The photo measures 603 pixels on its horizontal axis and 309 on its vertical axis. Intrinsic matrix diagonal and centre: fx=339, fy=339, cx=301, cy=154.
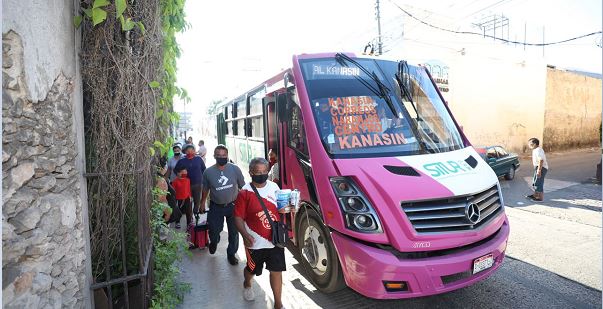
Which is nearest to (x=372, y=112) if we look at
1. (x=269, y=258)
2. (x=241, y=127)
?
(x=269, y=258)

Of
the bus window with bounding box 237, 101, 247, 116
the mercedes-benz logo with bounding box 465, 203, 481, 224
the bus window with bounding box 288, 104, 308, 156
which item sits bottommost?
the mercedes-benz logo with bounding box 465, 203, 481, 224

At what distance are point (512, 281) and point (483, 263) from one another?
4.23 ft

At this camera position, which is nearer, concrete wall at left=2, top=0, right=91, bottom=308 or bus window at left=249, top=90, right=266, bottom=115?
concrete wall at left=2, top=0, right=91, bottom=308

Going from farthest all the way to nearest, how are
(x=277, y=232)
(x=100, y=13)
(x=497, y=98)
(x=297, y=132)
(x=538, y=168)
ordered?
(x=497, y=98), (x=538, y=168), (x=297, y=132), (x=277, y=232), (x=100, y=13)

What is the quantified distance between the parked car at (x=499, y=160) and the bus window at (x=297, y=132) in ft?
26.5

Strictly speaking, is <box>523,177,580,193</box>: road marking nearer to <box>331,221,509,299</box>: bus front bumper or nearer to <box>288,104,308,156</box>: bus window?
<box>331,221,509,299</box>: bus front bumper

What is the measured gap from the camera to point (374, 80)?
165 inches

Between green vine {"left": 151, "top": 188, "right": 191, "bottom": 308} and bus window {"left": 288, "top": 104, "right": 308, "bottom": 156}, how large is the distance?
74.3 inches

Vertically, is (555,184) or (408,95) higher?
(408,95)

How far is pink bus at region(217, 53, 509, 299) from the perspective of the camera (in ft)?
9.91

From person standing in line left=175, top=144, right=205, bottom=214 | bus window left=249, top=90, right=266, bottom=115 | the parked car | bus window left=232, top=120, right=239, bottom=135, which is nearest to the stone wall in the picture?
person standing in line left=175, top=144, right=205, bottom=214

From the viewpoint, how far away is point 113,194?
9.16 ft

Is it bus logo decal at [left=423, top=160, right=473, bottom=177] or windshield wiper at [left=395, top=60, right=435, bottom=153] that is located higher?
windshield wiper at [left=395, top=60, right=435, bottom=153]

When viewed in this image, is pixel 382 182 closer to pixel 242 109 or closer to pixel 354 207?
pixel 354 207
